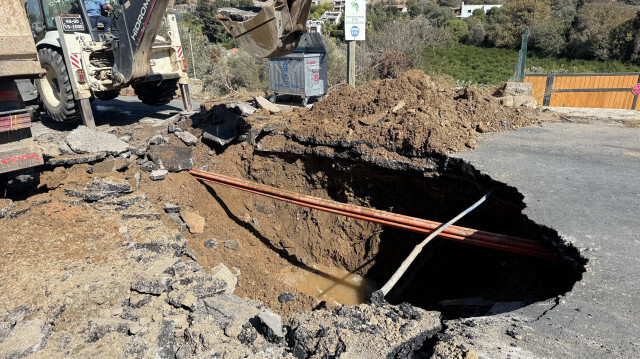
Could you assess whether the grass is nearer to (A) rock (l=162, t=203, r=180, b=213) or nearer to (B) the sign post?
(B) the sign post

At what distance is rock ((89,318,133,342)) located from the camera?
319 centimetres

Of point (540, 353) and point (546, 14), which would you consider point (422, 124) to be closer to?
point (540, 353)

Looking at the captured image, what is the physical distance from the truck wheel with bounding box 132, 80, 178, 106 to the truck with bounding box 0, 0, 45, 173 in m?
4.53

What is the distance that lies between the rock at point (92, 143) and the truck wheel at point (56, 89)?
1.64 meters

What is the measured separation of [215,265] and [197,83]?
11287 mm

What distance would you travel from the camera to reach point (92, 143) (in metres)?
6.25

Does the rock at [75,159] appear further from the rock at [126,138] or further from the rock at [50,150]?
the rock at [126,138]

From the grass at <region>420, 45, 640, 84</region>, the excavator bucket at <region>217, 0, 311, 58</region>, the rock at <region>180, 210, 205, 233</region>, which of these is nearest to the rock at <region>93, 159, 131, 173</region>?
the rock at <region>180, 210, 205, 233</region>

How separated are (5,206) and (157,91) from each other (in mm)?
4966

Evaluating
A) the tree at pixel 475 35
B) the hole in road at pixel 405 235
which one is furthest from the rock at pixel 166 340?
the tree at pixel 475 35

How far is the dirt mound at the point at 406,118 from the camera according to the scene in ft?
17.7

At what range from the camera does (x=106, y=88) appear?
7.33m

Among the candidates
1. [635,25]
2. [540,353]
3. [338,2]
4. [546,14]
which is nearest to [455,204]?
[540,353]

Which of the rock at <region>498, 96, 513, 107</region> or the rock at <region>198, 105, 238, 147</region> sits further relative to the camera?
the rock at <region>498, 96, 513, 107</region>
